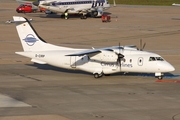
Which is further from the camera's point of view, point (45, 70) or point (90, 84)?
point (45, 70)

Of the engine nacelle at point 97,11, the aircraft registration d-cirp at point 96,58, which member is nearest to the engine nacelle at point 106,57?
the aircraft registration d-cirp at point 96,58

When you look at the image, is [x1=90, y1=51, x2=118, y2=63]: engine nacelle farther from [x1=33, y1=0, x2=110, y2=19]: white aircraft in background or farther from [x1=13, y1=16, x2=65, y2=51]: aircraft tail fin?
[x1=33, y1=0, x2=110, y2=19]: white aircraft in background

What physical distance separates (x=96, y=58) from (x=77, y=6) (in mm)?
45590

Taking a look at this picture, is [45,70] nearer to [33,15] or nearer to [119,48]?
[119,48]

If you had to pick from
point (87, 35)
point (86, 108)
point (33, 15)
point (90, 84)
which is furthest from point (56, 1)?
point (86, 108)

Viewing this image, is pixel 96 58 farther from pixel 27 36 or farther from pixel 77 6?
pixel 77 6

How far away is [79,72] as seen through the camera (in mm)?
43469

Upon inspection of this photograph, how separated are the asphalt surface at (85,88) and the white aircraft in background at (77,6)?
48.9 feet

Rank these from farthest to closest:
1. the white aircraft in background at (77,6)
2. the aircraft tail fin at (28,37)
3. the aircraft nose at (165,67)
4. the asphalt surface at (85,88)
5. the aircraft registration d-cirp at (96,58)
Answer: the white aircraft in background at (77,6) < the aircraft tail fin at (28,37) < the aircraft registration d-cirp at (96,58) < the aircraft nose at (165,67) < the asphalt surface at (85,88)

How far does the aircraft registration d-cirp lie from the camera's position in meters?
39.5

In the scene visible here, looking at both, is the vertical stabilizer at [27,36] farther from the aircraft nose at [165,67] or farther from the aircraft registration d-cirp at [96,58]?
the aircraft nose at [165,67]

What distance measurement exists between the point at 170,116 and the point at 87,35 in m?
39.6

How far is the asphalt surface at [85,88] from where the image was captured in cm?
2927

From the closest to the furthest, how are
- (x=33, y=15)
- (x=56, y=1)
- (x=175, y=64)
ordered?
(x=175, y=64) → (x=56, y=1) → (x=33, y=15)
